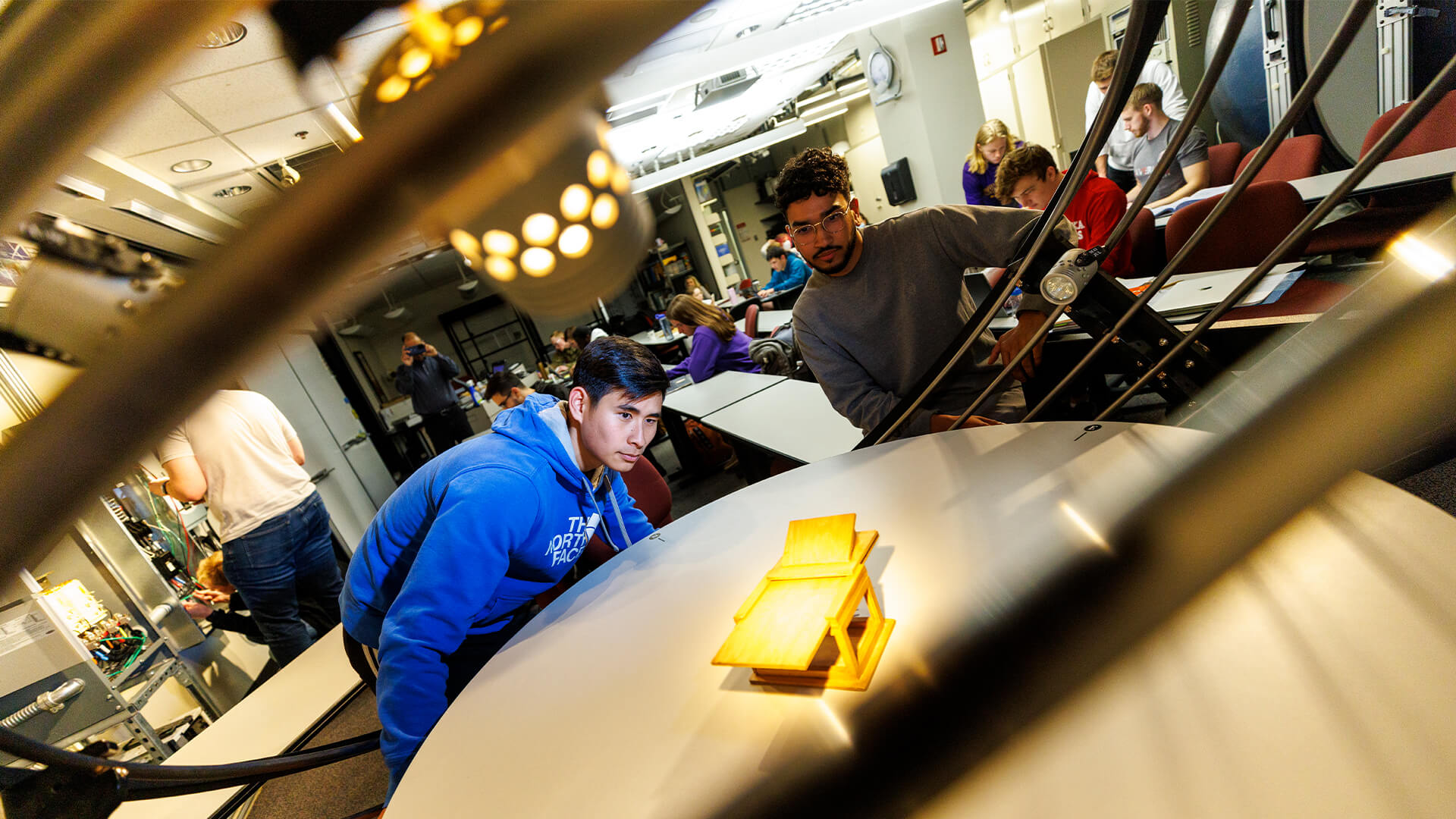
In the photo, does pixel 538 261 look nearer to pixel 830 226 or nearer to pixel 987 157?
pixel 830 226

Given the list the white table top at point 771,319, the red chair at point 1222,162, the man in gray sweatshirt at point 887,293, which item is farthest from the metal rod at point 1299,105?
the white table top at point 771,319

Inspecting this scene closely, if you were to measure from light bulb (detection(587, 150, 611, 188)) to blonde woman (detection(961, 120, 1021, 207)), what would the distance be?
3730 millimetres

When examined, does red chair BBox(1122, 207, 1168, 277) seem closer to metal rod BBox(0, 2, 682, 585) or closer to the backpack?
the backpack

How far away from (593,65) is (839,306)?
1860 millimetres

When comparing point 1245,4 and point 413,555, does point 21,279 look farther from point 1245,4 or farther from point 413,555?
point 413,555

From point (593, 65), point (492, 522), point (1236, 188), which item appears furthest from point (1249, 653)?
point (492, 522)

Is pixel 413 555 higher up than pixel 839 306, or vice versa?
pixel 839 306

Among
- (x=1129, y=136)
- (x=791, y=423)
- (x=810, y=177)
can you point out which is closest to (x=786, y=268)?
(x=1129, y=136)

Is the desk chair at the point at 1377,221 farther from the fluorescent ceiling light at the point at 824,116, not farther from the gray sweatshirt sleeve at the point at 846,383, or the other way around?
the fluorescent ceiling light at the point at 824,116

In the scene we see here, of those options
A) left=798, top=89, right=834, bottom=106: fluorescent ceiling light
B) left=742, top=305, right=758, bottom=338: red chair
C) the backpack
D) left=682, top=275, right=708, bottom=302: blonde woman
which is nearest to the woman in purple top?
the backpack

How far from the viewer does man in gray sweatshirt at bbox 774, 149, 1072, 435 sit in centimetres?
183

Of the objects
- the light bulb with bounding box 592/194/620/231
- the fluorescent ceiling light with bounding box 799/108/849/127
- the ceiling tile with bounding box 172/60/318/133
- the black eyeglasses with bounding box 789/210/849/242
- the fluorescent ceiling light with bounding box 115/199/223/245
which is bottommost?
the black eyeglasses with bounding box 789/210/849/242

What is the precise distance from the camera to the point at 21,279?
0.28 metres

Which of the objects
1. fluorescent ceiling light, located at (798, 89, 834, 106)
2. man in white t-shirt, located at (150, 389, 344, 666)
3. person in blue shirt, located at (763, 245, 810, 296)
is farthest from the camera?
fluorescent ceiling light, located at (798, 89, 834, 106)
